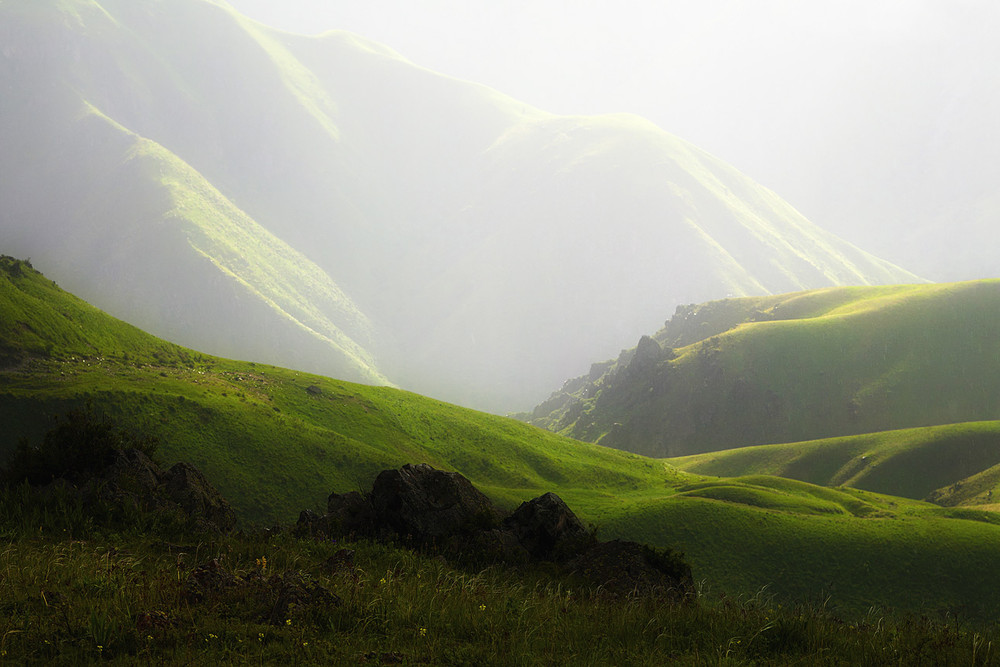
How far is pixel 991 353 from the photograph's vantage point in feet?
451

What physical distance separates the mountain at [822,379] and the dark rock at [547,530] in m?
138

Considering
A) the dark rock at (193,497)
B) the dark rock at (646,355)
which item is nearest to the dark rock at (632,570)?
the dark rock at (193,497)

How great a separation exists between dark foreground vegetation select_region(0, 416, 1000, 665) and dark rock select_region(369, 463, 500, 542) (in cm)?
445

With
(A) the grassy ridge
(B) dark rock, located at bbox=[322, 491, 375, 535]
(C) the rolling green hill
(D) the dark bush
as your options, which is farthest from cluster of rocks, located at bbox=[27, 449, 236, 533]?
(A) the grassy ridge

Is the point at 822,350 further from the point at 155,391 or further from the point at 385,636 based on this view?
the point at 385,636

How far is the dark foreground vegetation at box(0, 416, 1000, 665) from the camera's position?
738 cm

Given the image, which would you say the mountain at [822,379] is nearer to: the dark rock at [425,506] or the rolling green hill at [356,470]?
the rolling green hill at [356,470]

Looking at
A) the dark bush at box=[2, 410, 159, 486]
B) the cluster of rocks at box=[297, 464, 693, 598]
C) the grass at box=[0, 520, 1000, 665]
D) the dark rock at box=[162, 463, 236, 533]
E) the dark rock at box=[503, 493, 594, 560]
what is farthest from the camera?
the dark rock at box=[503, 493, 594, 560]

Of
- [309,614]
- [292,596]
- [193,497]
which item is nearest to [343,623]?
[309,614]

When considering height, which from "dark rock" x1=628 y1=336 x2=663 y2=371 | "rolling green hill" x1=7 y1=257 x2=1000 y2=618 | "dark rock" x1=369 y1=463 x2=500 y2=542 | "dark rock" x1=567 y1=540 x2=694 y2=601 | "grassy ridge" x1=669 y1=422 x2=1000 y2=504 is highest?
"dark rock" x1=628 y1=336 x2=663 y2=371

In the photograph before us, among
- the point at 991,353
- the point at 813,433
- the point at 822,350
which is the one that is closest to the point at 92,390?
the point at 813,433

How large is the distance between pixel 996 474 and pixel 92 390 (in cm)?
10693

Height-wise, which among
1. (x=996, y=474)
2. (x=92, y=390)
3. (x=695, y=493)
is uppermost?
(x=996, y=474)

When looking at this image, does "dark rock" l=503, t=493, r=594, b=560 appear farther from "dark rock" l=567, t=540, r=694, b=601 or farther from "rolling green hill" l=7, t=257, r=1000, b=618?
"rolling green hill" l=7, t=257, r=1000, b=618
